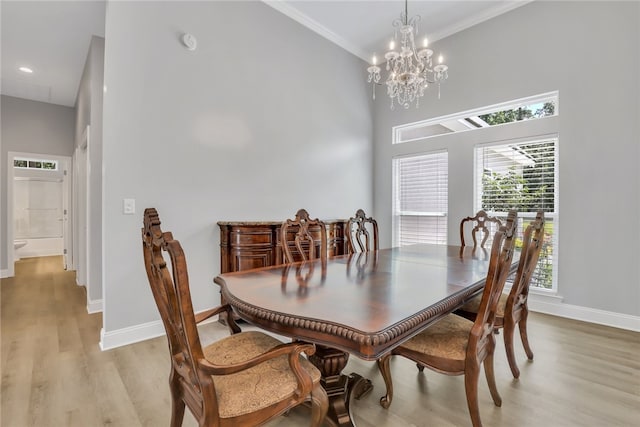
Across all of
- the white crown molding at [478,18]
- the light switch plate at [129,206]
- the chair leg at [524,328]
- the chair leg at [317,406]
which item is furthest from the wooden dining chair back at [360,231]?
the white crown molding at [478,18]

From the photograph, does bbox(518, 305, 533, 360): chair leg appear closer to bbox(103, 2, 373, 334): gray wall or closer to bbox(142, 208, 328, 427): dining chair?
bbox(142, 208, 328, 427): dining chair

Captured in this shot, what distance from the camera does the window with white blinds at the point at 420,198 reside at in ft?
13.9

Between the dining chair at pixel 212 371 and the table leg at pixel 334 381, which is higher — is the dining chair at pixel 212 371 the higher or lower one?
the higher one

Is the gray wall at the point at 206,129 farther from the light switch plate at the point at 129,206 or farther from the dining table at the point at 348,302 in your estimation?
the dining table at the point at 348,302

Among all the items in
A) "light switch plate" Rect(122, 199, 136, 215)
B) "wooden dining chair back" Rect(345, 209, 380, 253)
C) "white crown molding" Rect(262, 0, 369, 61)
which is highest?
"white crown molding" Rect(262, 0, 369, 61)

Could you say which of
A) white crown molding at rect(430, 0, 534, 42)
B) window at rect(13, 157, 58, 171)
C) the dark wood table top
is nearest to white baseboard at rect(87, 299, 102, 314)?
the dark wood table top

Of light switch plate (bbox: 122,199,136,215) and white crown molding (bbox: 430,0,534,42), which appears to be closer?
light switch plate (bbox: 122,199,136,215)

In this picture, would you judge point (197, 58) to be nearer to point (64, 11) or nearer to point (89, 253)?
point (64, 11)

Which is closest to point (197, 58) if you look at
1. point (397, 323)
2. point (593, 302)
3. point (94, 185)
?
point (94, 185)

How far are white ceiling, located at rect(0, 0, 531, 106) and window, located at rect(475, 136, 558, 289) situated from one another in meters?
1.71

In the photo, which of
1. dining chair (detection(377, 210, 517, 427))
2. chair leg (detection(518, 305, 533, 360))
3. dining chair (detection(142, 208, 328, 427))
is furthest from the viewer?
chair leg (detection(518, 305, 533, 360))

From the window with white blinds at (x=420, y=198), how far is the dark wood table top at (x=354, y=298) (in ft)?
7.28

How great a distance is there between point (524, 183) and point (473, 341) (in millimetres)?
2911

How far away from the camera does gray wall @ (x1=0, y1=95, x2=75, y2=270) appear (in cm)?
495
